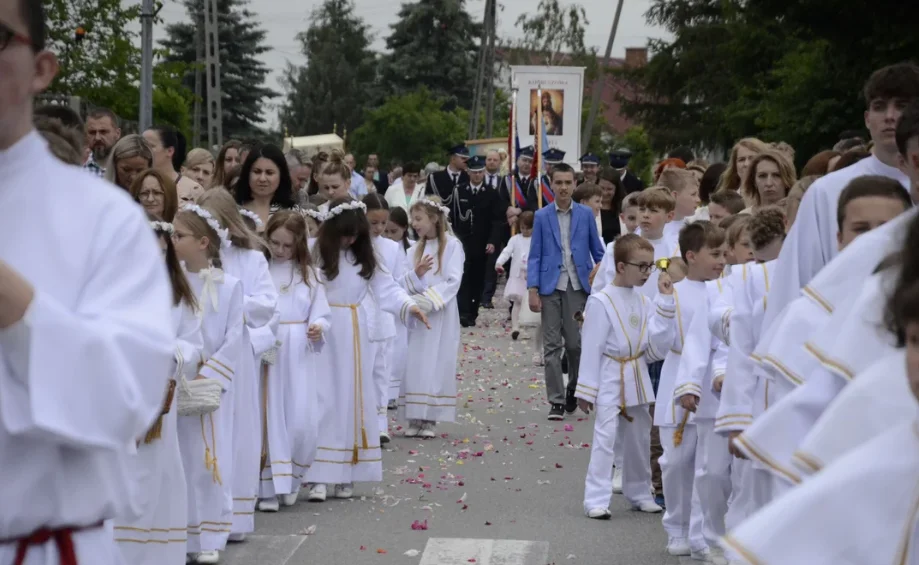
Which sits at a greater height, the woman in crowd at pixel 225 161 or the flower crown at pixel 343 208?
the woman in crowd at pixel 225 161

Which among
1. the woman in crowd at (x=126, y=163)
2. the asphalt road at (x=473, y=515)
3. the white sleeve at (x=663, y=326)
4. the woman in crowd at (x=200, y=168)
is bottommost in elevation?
the asphalt road at (x=473, y=515)

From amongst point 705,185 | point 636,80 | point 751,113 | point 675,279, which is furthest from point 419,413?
point 636,80

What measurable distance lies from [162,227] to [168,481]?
1.17m

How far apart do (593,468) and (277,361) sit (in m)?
2.09

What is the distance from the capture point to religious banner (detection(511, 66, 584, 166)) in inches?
1053

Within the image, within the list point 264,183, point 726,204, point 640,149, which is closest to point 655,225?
point 726,204

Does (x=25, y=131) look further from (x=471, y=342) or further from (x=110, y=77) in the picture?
(x=110, y=77)

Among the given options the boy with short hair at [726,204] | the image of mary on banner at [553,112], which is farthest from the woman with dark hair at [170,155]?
the image of mary on banner at [553,112]

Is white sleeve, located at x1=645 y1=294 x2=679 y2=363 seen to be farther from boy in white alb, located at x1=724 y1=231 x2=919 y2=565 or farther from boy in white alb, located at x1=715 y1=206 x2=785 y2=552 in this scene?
boy in white alb, located at x1=724 y1=231 x2=919 y2=565

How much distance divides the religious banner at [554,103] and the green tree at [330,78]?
7326 cm

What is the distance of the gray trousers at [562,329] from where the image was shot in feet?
46.9

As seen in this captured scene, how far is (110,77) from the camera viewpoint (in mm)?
30109

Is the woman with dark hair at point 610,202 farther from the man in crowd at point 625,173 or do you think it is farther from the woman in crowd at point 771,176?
the woman in crowd at point 771,176

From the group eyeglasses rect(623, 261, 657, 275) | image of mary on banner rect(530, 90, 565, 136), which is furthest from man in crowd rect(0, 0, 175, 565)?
image of mary on banner rect(530, 90, 565, 136)
